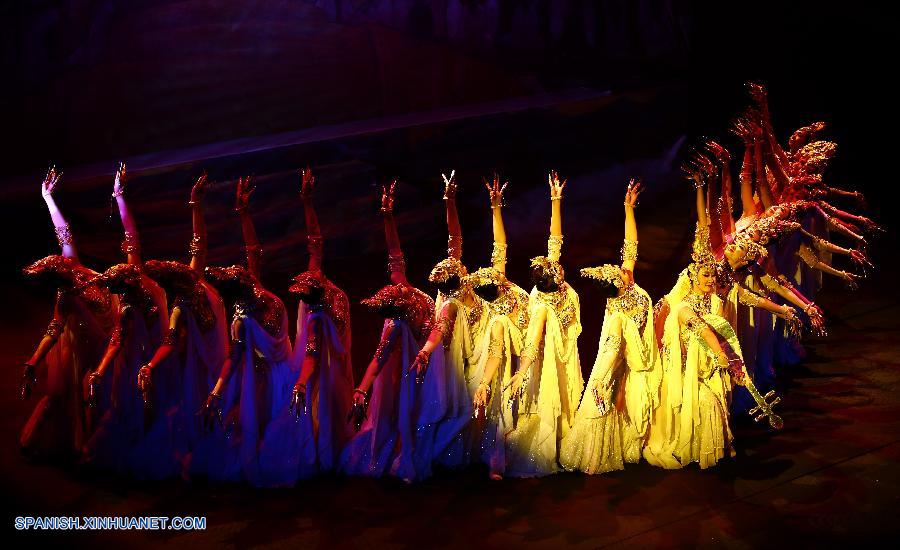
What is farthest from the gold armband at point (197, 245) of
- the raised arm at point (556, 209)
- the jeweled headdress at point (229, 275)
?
the raised arm at point (556, 209)

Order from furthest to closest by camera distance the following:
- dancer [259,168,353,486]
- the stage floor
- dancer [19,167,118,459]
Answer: dancer [19,167,118,459] < dancer [259,168,353,486] < the stage floor

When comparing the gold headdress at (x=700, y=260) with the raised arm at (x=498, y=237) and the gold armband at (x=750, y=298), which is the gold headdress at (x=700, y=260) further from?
the raised arm at (x=498, y=237)

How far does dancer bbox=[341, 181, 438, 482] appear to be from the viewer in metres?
5.00

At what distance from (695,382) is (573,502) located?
100 cm

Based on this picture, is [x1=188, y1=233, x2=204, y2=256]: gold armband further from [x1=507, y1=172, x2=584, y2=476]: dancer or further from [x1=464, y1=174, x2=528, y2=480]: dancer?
[x1=507, y1=172, x2=584, y2=476]: dancer

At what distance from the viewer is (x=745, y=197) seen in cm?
630

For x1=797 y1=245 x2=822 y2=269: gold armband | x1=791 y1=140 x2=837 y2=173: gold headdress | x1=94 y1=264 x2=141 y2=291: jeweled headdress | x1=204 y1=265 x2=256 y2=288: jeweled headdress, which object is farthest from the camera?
x1=791 y1=140 x2=837 y2=173: gold headdress

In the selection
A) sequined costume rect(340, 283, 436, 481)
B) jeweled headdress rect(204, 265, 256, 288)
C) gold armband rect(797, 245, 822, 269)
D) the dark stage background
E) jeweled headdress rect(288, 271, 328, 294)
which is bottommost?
sequined costume rect(340, 283, 436, 481)

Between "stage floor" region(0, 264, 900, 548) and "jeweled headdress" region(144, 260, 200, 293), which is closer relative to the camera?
"stage floor" region(0, 264, 900, 548)

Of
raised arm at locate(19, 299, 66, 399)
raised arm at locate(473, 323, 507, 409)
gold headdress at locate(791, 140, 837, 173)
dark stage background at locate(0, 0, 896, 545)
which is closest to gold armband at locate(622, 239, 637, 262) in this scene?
raised arm at locate(473, 323, 507, 409)

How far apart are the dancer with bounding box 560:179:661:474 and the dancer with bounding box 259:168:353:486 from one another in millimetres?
1420

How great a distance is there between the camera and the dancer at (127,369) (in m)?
5.22

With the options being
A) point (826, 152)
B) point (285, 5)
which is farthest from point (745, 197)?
point (285, 5)

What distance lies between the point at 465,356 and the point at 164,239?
194 inches
